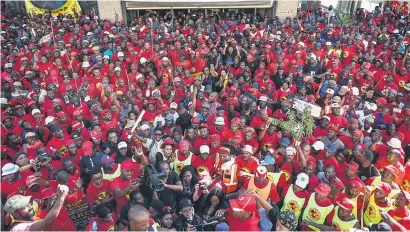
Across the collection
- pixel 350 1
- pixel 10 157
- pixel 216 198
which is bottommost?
pixel 10 157

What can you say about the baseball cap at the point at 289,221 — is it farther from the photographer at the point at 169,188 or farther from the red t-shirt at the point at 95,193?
the red t-shirt at the point at 95,193

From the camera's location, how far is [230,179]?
16.8 ft

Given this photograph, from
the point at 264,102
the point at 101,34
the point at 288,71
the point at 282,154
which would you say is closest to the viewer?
the point at 282,154

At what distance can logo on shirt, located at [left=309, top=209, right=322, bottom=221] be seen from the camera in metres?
4.32

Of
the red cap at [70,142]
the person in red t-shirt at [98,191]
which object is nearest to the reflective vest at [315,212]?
the person in red t-shirt at [98,191]

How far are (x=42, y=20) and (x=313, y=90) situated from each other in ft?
40.9

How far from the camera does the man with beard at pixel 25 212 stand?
3.52 meters

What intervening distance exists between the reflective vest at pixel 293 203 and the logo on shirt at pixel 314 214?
0.18 metres

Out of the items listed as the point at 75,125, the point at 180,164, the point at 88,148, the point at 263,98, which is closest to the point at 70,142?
the point at 88,148

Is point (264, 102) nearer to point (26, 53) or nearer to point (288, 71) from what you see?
point (288, 71)

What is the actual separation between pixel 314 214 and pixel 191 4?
13.1m

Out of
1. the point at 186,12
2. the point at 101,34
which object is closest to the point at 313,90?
the point at 101,34

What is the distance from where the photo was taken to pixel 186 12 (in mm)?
17219

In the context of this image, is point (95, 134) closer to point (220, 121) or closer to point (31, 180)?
point (31, 180)
